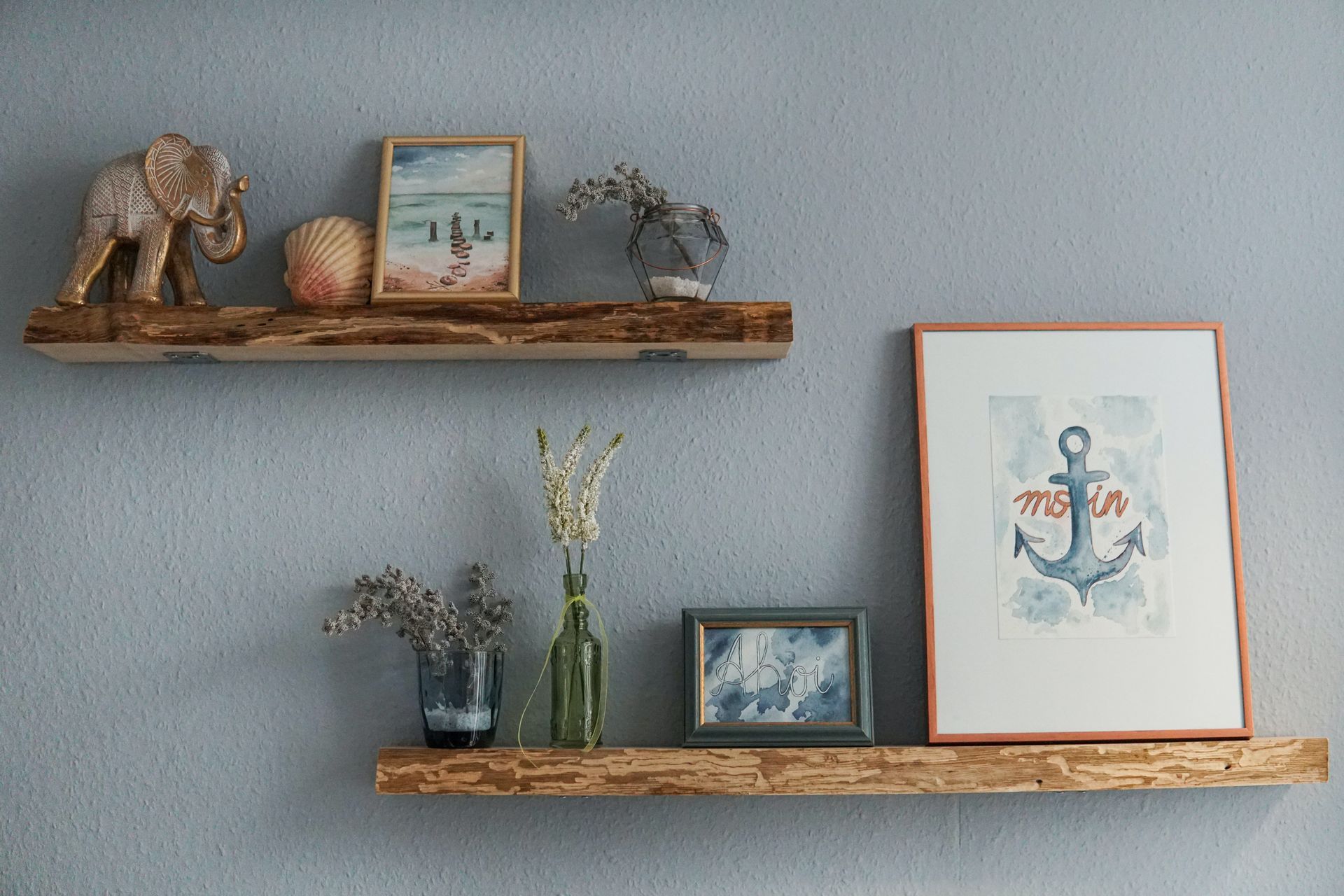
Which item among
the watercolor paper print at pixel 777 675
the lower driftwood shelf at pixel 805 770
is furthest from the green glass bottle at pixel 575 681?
the watercolor paper print at pixel 777 675

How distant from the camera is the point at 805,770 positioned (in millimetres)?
1271

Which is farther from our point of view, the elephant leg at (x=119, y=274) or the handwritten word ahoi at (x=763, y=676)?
the elephant leg at (x=119, y=274)

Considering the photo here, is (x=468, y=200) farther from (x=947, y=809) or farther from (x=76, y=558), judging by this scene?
(x=947, y=809)

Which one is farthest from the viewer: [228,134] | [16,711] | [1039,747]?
[228,134]

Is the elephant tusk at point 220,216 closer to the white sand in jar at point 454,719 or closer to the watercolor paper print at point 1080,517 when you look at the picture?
the white sand in jar at point 454,719

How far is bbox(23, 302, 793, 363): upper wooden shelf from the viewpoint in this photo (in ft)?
4.40

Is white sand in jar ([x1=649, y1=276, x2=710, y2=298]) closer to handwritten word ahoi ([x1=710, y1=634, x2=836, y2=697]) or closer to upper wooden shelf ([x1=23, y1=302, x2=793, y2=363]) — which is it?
upper wooden shelf ([x1=23, y1=302, x2=793, y2=363])

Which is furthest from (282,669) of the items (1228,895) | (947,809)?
(1228,895)

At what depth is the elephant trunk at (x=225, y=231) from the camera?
1421 mm

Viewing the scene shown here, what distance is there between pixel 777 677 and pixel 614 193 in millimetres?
686

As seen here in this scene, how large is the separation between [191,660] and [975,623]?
109 centimetres

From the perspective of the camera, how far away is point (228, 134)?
1.52 m

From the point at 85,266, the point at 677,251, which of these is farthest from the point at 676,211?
the point at 85,266

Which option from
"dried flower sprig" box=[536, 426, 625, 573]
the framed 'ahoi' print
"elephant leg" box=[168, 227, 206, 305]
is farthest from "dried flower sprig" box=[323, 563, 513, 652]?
the framed 'ahoi' print
